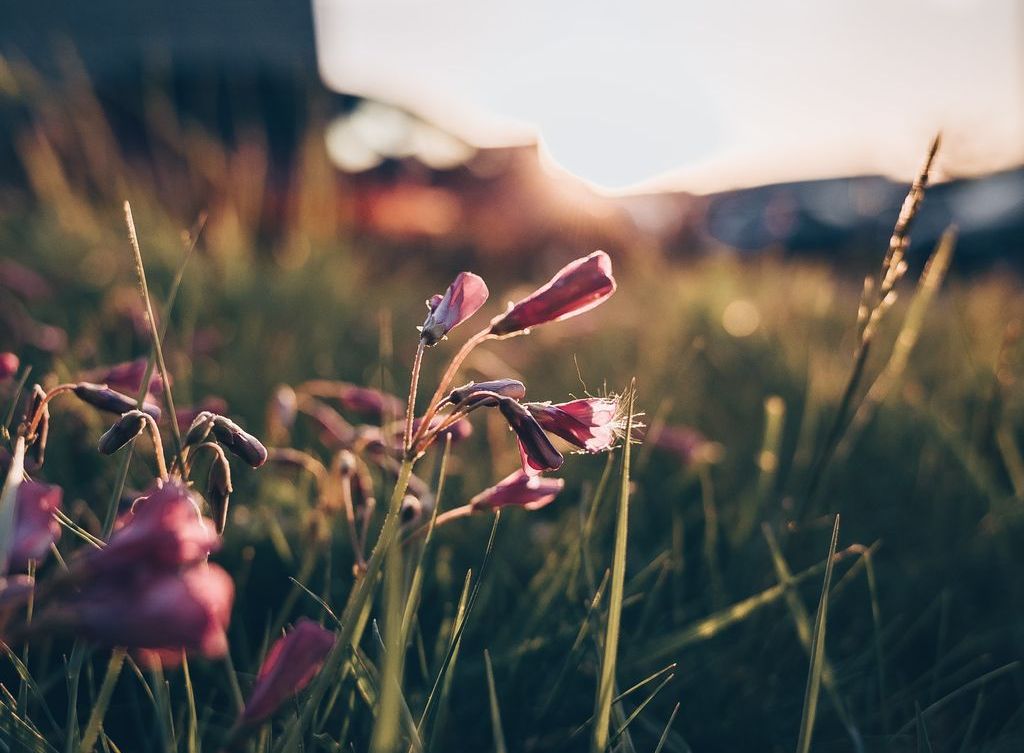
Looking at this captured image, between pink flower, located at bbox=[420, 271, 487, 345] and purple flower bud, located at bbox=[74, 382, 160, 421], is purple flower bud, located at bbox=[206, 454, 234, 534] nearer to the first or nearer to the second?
purple flower bud, located at bbox=[74, 382, 160, 421]

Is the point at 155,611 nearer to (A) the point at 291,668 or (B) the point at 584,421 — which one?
(A) the point at 291,668

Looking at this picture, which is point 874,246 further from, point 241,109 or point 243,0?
point 243,0

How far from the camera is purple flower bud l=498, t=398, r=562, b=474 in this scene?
0.71m

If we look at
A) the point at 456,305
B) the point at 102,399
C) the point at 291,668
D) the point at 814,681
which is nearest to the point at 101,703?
the point at 291,668

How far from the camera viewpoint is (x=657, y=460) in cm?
199

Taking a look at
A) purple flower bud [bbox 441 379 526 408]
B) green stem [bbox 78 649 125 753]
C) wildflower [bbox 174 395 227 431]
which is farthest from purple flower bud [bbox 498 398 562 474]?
wildflower [bbox 174 395 227 431]

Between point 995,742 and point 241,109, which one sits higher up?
point 995,742

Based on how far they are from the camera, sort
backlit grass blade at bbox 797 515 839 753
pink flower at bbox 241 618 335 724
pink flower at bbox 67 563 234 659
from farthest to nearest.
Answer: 1. backlit grass blade at bbox 797 515 839 753
2. pink flower at bbox 241 618 335 724
3. pink flower at bbox 67 563 234 659

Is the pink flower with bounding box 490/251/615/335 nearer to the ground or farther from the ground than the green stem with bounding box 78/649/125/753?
farther from the ground

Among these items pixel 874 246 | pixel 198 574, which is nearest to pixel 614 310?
pixel 874 246

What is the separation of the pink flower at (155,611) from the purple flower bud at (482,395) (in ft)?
0.95

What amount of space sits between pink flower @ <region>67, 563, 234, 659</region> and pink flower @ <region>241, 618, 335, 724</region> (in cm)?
11

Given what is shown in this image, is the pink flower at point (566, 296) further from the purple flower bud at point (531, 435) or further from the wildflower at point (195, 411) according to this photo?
the wildflower at point (195, 411)

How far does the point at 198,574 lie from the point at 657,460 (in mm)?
1615
